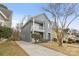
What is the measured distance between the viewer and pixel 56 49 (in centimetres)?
414

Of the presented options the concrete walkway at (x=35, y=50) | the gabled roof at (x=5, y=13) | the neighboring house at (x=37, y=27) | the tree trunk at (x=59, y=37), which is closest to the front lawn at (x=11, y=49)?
the concrete walkway at (x=35, y=50)

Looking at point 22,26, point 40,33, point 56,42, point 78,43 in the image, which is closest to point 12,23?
point 22,26

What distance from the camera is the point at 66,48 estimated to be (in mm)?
4137

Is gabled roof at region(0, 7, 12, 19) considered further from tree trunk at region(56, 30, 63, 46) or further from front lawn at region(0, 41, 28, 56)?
tree trunk at region(56, 30, 63, 46)

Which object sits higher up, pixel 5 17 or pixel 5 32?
pixel 5 17

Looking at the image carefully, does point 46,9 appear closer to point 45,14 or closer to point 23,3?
point 45,14

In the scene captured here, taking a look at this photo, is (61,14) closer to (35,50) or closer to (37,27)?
(37,27)

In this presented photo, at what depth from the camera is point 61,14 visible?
4172 mm

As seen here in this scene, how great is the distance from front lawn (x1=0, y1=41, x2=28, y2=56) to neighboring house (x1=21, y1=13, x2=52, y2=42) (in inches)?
6.7

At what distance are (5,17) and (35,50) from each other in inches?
26.5

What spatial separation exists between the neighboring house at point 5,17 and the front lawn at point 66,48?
0.61 m

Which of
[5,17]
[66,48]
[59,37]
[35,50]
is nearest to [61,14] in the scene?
[59,37]

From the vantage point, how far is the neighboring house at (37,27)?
417 centimetres

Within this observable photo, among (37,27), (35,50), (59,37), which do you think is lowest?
(35,50)
